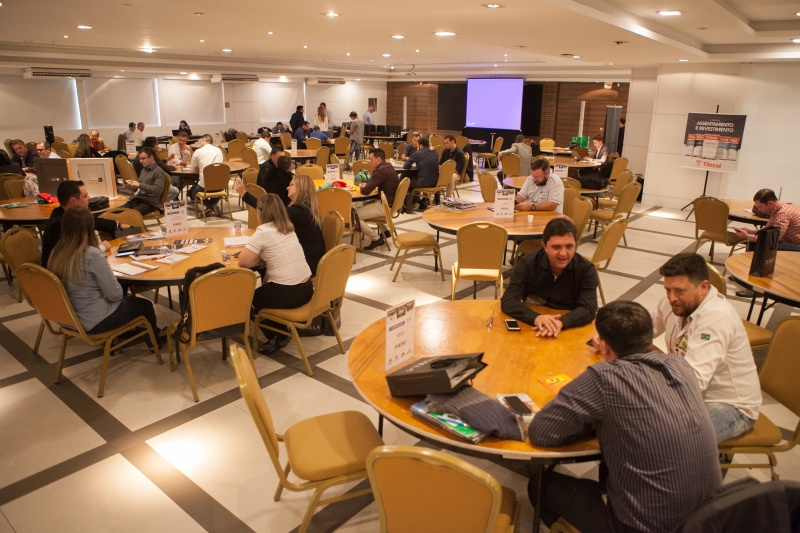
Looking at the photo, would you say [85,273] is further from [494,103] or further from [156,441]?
[494,103]

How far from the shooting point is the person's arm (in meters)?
2.91

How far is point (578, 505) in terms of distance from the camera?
202 centimetres

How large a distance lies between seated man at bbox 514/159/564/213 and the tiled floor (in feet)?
7.52

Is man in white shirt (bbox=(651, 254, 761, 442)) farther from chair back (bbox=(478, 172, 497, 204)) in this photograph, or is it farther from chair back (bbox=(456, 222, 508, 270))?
chair back (bbox=(478, 172, 497, 204))

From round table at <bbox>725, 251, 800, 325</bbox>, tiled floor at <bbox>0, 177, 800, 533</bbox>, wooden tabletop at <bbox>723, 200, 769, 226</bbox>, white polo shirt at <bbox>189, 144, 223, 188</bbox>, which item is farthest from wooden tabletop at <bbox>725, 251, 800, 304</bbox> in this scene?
white polo shirt at <bbox>189, 144, 223, 188</bbox>

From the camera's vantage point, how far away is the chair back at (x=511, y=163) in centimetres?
1044

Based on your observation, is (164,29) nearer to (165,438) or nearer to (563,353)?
(165,438)

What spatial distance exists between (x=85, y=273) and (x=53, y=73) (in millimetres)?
13818

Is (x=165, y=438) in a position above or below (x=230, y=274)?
below

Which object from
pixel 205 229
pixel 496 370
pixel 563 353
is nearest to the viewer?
pixel 496 370

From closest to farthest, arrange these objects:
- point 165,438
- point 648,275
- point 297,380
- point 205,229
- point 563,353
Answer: point 563,353
point 165,438
point 297,380
point 205,229
point 648,275

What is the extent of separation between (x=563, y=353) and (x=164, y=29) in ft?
26.1

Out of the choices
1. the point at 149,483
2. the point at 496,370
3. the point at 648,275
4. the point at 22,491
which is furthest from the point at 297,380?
the point at 648,275

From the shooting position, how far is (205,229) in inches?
199
